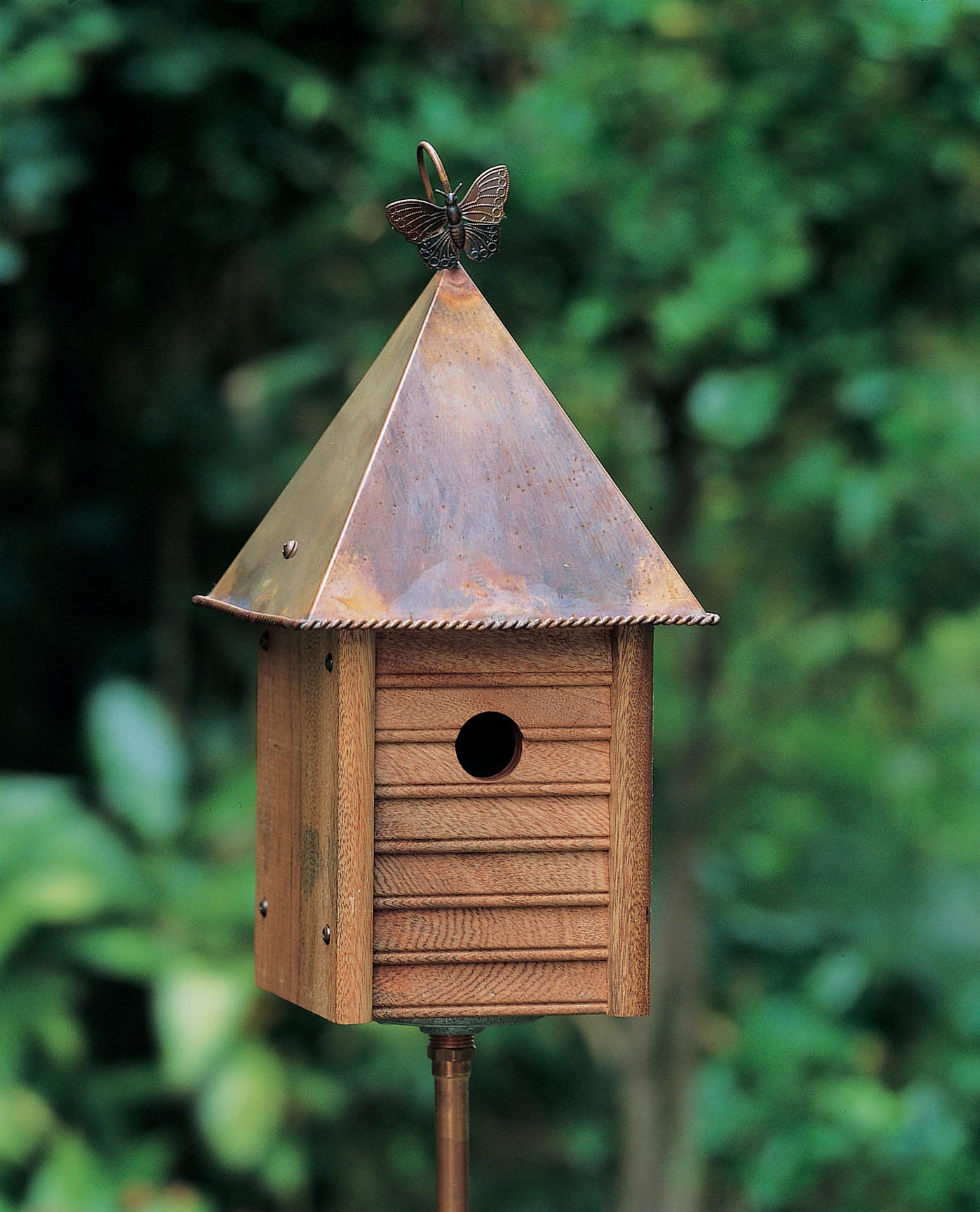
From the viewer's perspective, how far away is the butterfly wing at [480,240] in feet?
6.41

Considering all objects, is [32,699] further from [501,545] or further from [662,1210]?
[501,545]

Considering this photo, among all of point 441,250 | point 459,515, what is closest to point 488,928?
point 459,515

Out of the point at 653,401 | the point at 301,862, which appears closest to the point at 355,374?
the point at 653,401

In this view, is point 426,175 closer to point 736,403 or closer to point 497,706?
point 497,706

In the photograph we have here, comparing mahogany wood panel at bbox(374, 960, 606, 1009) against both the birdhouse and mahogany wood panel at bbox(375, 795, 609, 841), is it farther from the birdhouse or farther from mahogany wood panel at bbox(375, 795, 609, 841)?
mahogany wood panel at bbox(375, 795, 609, 841)

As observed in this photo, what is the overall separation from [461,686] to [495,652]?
6 centimetres

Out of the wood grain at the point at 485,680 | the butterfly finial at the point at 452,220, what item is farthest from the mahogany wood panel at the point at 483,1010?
the butterfly finial at the point at 452,220

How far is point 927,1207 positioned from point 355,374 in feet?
8.68

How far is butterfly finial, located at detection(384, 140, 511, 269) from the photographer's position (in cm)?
194

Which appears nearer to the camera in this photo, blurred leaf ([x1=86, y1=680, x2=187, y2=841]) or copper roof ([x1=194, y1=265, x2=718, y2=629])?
copper roof ([x1=194, y1=265, x2=718, y2=629])

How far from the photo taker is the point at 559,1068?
4.84m

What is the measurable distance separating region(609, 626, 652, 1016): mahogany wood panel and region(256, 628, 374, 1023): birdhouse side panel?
0.29 m

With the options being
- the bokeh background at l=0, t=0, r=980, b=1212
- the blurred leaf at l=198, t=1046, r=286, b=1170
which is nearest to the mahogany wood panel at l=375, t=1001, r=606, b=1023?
the bokeh background at l=0, t=0, r=980, b=1212

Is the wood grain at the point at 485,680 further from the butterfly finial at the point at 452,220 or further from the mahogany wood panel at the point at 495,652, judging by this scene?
the butterfly finial at the point at 452,220
